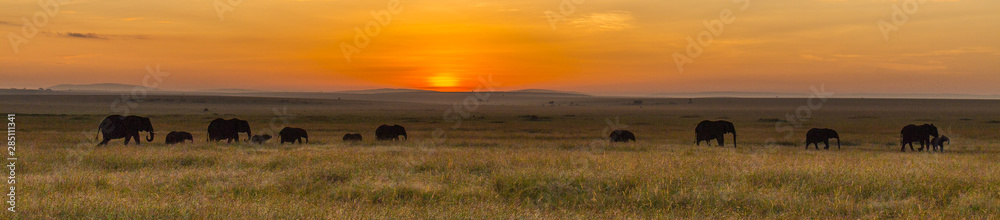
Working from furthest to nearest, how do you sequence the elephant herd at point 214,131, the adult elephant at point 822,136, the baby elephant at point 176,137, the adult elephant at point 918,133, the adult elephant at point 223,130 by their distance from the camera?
the adult elephant at point 822,136 → the adult elephant at point 918,133 → the adult elephant at point 223,130 → the baby elephant at point 176,137 → the elephant herd at point 214,131

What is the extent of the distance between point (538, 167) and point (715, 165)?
355 cm

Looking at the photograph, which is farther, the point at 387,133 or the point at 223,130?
the point at 387,133

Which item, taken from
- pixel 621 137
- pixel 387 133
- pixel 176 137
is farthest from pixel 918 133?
pixel 176 137

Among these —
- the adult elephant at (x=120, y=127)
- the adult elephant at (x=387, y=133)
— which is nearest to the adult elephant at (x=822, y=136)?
the adult elephant at (x=387, y=133)

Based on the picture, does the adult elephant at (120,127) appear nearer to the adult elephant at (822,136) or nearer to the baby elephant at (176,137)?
the baby elephant at (176,137)

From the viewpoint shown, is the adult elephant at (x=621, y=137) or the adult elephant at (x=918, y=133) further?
the adult elephant at (x=621, y=137)

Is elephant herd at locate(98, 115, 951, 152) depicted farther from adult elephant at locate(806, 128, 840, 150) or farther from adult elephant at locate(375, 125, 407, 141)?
adult elephant at locate(375, 125, 407, 141)

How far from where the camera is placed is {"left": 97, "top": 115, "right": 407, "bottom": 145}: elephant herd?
17391mm

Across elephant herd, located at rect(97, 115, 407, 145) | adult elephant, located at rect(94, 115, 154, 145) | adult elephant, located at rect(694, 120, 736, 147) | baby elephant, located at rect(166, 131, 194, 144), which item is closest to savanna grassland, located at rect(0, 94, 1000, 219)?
adult elephant, located at rect(94, 115, 154, 145)

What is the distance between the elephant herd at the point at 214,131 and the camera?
1739 centimetres

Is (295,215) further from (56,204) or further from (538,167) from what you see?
(538,167)

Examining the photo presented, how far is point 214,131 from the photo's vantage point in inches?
795

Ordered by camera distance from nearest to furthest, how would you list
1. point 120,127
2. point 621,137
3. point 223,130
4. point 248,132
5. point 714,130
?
point 120,127, point 223,130, point 248,132, point 714,130, point 621,137

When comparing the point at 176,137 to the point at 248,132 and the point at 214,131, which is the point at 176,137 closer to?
the point at 214,131
